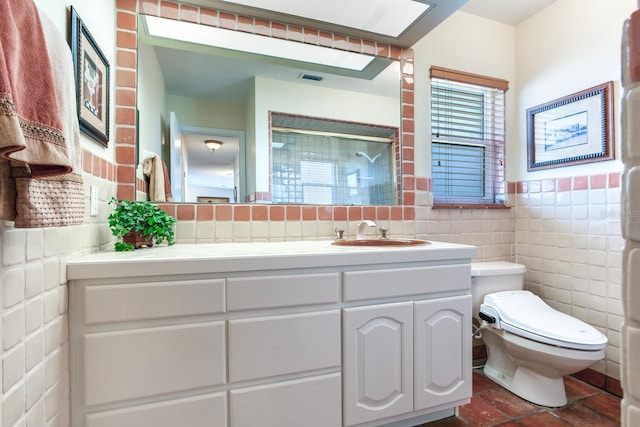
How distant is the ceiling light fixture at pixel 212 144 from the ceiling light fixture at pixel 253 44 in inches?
20.6

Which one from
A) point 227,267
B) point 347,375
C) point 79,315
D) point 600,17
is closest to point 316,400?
point 347,375

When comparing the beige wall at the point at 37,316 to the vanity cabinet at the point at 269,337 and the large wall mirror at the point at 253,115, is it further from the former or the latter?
the large wall mirror at the point at 253,115

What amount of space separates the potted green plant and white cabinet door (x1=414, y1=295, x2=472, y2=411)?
1.21m

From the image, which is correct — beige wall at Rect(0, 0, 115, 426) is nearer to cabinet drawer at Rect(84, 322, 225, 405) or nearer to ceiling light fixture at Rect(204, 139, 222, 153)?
cabinet drawer at Rect(84, 322, 225, 405)

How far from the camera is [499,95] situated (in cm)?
250

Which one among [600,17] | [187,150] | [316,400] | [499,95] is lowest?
[316,400]

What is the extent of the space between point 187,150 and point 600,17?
2.55 metres

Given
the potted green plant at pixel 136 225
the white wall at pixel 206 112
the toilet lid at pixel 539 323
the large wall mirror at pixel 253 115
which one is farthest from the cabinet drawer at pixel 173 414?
the toilet lid at pixel 539 323

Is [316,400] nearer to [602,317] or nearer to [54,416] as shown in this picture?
[54,416]

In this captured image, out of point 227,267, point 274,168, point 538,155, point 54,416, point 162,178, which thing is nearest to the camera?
point 54,416

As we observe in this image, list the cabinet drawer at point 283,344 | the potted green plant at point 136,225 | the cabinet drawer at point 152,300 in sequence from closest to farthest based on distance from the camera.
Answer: the cabinet drawer at point 152,300 → the cabinet drawer at point 283,344 → the potted green plant at point 136,225

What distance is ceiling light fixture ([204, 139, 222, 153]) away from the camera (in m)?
1.82

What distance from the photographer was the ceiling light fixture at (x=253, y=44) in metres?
1.74

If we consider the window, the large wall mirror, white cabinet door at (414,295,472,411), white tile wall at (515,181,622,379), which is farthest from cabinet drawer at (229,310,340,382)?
white tile wall at (515,181,622,379)
